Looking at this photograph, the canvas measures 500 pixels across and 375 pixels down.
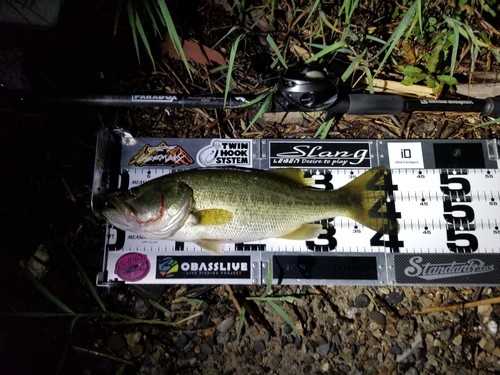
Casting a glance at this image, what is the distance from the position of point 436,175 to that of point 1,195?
3.46 meters

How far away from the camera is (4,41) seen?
311cm

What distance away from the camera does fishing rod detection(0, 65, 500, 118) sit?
8.55 ft

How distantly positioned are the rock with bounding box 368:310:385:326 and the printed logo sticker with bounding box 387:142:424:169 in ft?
3.77

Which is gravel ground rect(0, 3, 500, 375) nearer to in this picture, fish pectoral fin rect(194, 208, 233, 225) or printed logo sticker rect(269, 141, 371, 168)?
printed logo sticker rect(269, 141, 371, 168)

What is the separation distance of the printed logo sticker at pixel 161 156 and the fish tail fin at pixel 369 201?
4.05ft

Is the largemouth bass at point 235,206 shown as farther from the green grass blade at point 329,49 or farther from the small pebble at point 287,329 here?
the green grass blade at point 329,49

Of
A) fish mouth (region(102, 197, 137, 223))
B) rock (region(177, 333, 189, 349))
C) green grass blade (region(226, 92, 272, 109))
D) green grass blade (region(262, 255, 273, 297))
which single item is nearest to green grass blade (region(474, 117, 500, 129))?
green grass blade (region(226, 92, 272, 109))

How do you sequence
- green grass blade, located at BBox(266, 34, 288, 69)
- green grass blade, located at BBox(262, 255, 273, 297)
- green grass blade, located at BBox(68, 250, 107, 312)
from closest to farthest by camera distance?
1. green grass blade, located at BBox(262, 255, 273, 297)
2. green grass blade, located at BBox(68, 250, 107, 312)
3. green grass blade, located at BBox(266, 34, 288, 69)

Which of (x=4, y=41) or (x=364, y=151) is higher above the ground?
(x=4, y=41)

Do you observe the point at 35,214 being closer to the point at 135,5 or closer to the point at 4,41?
the point at 4,41

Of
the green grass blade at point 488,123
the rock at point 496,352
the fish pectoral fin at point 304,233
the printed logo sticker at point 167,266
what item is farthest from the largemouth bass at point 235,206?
the rock at point 496,352

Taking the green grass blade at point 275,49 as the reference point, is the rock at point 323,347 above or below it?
below

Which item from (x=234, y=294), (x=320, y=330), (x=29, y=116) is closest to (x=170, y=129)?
(x=29, y=116)

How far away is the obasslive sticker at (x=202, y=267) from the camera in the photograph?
281 cm
